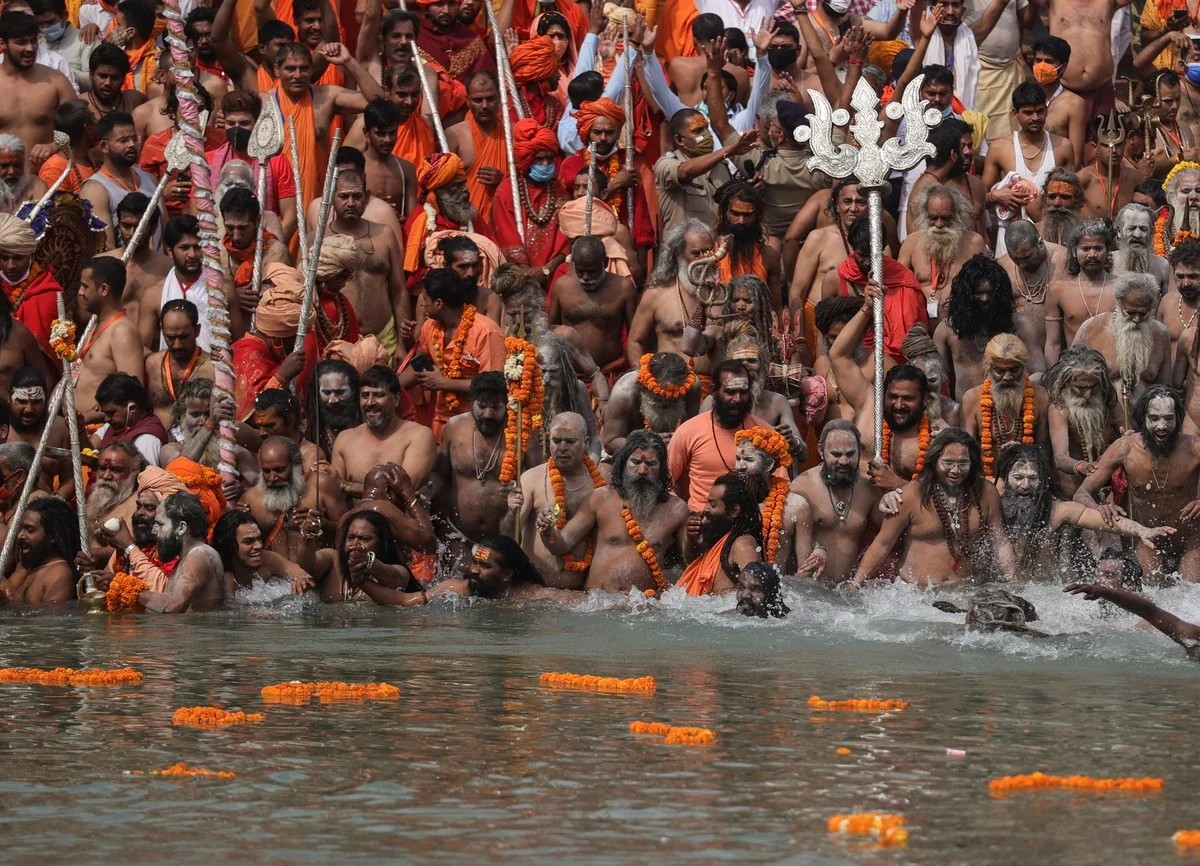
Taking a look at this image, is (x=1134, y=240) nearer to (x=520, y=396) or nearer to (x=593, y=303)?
(x=593, y=303)

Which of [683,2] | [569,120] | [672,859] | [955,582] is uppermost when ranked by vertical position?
[683,2]

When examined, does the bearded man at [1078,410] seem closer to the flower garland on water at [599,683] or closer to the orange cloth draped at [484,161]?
the orange cloth draped at [484,161]

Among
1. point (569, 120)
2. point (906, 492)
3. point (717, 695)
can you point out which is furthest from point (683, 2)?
point (717, 695)

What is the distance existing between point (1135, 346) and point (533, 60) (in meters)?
4.38

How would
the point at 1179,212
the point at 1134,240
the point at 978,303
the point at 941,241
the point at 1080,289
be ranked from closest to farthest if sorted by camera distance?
the point at 978,303
the point at 1080,289
the point at 1134,240
the point at 941,241
the point at 1179,212

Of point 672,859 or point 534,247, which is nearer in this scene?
point 672,859

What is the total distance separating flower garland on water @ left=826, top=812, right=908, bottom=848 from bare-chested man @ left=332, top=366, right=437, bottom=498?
6171 millimetres

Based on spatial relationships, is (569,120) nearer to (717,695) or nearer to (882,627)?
(882,627)

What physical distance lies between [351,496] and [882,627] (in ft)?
10.3

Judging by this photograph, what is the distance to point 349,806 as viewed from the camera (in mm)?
6938

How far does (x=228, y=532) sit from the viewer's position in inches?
466

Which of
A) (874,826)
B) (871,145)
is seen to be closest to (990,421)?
(871,145)

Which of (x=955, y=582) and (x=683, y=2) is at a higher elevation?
(x=683, y=2)

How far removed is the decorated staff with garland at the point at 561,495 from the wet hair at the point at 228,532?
145 centimetres
